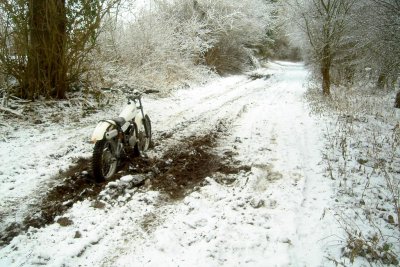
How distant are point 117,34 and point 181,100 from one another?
5045 millimetres

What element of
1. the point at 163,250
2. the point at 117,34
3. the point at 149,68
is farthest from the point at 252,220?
the point at 117,34

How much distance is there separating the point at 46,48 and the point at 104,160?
16.1ft

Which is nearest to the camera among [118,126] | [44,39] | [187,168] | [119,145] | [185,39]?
[118,126]

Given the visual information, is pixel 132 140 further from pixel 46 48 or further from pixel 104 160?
pixel 46 48

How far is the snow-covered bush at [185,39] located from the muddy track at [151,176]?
24.0 feet

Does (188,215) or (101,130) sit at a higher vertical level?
(101,130)

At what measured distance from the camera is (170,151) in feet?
19.8

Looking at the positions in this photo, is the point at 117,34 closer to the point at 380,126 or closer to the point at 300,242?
the point at 380,126

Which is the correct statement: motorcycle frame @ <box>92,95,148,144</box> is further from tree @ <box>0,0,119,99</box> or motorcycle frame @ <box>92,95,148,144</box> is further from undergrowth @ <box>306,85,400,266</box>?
tree @ <box>0,0,119,99</box>

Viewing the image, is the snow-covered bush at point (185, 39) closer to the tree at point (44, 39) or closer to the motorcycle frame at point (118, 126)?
the tree at point (44, 39)

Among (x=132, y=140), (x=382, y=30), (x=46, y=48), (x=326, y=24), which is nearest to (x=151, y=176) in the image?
(x=132, y=140)

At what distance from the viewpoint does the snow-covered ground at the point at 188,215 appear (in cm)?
313

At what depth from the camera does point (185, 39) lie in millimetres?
17703

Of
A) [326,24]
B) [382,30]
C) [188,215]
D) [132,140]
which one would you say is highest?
[326,24]
